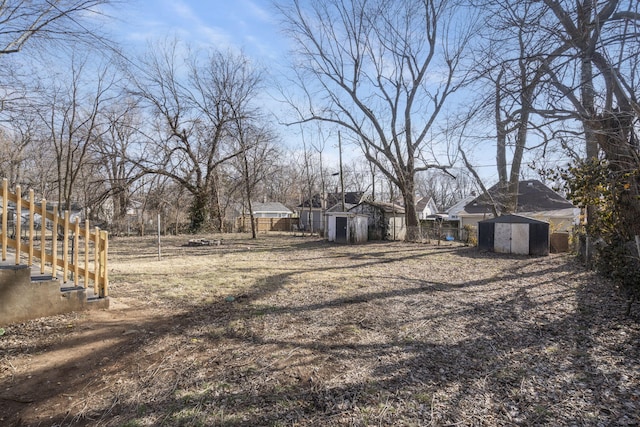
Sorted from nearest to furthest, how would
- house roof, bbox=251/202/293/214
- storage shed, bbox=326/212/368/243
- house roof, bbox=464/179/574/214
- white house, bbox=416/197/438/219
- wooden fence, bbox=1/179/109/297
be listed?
1. wooden fence, bbox=1/179/109/297
2. storage shed, bbox=326/212/368/243
3. house roof, bbox=464/179/574/214
4. white house, bbox=416/197/438/219
5. house roof, bbox=251/202/293/214

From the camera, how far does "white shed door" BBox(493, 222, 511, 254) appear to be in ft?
43.3

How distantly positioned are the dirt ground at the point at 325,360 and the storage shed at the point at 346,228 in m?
11.4

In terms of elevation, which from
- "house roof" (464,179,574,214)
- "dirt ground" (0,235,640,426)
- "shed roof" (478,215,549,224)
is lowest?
"dirt ground" (0,235,640,426)

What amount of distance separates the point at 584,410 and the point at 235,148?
24.7 metres

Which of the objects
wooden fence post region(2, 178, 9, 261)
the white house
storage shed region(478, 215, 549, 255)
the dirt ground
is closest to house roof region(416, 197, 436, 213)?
the white house

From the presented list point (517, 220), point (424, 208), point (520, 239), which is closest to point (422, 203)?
point (424, 208)

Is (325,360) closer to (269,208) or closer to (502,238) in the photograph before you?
(502,238)

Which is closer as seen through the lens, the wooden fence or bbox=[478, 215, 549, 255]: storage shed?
the wooden fence

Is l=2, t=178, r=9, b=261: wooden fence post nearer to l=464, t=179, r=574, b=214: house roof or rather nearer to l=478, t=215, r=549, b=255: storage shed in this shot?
l=478, t=215, r=549, b=255: storage shed

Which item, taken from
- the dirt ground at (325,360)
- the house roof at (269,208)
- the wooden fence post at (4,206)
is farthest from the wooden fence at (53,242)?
the house roof at (269,208)

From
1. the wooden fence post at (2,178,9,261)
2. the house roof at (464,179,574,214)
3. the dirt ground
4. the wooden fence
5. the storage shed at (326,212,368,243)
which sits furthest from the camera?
the house roof at (464,179,574,214)

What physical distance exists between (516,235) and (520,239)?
20cm

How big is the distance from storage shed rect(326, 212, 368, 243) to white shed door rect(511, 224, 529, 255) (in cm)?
724

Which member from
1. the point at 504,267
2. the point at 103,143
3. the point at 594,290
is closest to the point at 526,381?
the point at 594,290
